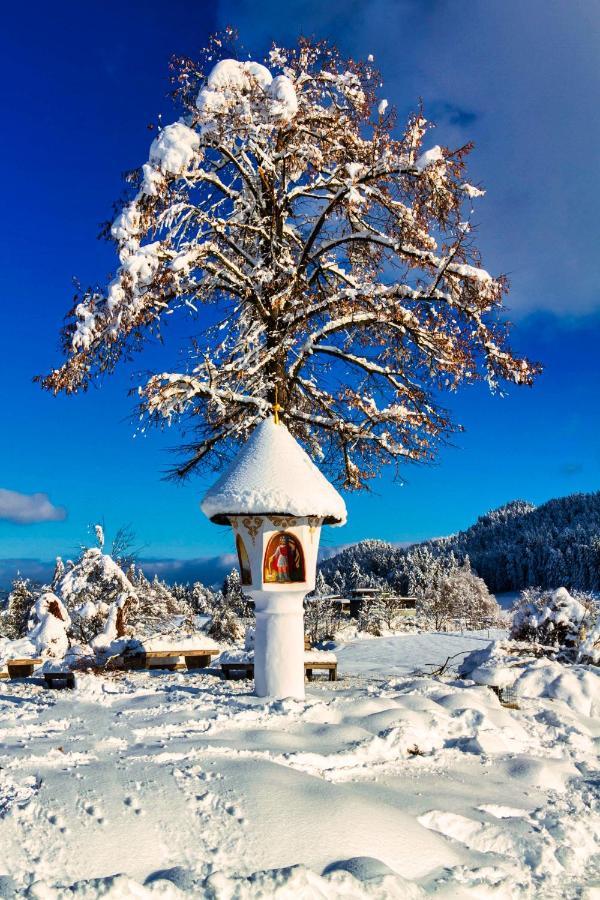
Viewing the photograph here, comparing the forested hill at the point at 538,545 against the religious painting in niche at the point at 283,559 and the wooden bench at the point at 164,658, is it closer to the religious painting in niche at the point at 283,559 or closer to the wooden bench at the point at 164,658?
the wooden bench at the point at 164,658

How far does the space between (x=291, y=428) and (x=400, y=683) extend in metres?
4.52

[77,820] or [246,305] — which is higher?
[246,305]

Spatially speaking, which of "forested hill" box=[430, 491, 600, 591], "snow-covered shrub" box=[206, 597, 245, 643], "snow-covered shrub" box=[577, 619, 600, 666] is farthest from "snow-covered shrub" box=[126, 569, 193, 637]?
"forested hill" box=[430, 491, 600, 591]

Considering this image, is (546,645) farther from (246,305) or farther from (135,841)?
(135,841)

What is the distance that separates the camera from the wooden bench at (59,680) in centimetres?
927

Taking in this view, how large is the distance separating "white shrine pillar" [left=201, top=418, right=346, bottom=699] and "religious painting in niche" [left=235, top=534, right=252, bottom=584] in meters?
0.01

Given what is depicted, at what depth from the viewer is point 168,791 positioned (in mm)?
4246

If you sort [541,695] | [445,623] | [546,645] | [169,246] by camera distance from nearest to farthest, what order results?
[541,695] < [169,246] < [546,645] < [445,623]

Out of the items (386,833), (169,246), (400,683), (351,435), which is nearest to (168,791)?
(386,833)

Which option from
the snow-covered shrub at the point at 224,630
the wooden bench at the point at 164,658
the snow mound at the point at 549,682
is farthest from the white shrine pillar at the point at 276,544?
the snow-covered shrub at the point at 224,630

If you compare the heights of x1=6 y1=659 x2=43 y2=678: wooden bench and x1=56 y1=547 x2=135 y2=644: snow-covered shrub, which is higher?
x1=56 y1=547 x2=135 y2=644: snow-covered shrub

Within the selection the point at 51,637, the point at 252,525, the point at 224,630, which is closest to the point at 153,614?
the point at 224,630

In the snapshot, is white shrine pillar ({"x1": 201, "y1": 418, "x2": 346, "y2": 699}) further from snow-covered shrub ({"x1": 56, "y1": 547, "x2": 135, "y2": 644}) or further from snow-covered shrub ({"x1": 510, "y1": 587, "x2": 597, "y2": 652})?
snow-covered shrub ({"x1": 510, "y1": 587, "x2": 597, "y2": 652})

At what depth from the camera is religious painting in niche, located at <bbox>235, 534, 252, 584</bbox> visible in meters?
8.05
